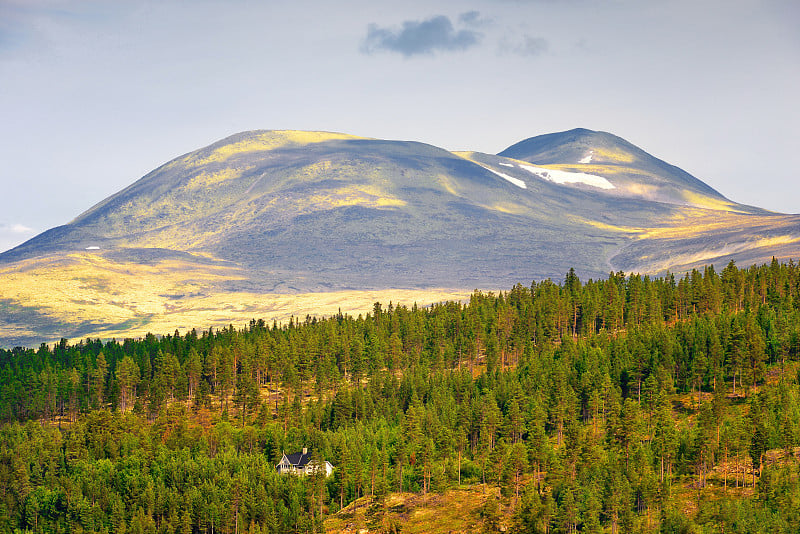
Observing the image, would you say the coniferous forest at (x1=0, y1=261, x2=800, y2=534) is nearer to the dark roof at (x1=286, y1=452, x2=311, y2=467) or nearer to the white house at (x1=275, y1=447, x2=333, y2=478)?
the white house at (x1=275, y1=447, x2=333, y2=478)

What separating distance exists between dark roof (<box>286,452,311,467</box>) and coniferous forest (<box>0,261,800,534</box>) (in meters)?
2.53

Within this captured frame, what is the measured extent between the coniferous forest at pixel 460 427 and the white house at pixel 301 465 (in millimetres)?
2185

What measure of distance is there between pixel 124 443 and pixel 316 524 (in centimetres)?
4534

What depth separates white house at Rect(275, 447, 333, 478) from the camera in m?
134

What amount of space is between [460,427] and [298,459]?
25.3m

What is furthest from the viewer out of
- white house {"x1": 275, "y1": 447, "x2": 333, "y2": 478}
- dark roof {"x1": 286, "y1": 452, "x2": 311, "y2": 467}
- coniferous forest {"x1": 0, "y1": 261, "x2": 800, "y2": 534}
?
dark roof {"x1": 286, "y1": 452, "x2": 311, "y2": 467}

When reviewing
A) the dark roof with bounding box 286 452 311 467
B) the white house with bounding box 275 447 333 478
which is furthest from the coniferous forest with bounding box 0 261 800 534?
the dark roof with bounding box 286 452 311 467

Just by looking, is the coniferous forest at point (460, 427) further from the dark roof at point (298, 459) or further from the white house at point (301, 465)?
the dark roof at point (298, 459)

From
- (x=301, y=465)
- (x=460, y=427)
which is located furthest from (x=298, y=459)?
(x=460, y=427)

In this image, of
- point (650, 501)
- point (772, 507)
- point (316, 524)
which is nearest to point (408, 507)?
point (316, 524)

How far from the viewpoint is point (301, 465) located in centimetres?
13688

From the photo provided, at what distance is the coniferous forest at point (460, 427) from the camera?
114m

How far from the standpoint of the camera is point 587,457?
12306 centimetres

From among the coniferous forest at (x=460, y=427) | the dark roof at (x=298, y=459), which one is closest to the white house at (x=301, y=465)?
the dark roof at (x=298, y=459)
